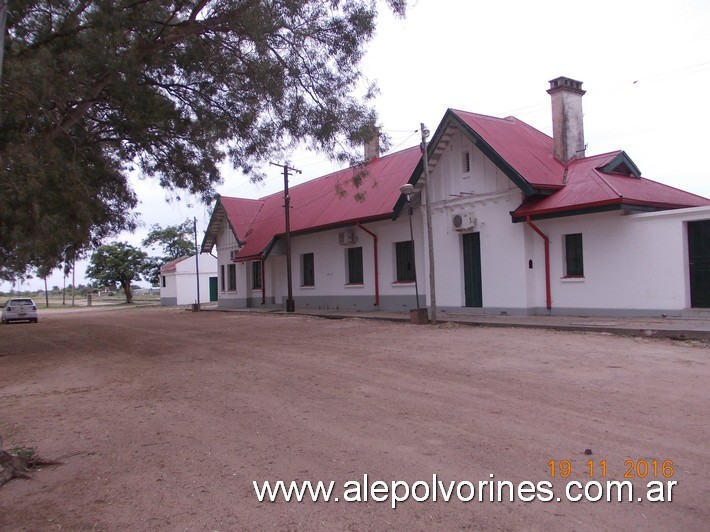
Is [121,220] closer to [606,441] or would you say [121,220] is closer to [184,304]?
[606,441]

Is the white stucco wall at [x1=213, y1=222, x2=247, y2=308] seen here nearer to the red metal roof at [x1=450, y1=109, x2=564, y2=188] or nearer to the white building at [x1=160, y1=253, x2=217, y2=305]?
the white building at [x1=160, y1=253, x2=217, y2=305]

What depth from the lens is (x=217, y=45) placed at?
1266cm

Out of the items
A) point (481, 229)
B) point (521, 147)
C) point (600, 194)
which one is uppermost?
point (521, 147)

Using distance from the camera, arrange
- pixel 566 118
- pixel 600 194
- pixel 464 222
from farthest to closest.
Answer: pixel 464 222 < pixel 566 118 < pixel 600 194

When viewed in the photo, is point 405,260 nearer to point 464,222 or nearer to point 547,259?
point 464,222

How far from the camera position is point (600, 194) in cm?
1485

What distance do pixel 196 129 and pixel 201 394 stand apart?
29.6 ft

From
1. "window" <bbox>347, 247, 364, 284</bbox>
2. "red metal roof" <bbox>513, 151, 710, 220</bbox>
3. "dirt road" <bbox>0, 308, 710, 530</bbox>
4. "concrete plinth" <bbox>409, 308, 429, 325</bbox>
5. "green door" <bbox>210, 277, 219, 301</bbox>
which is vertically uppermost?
"red metal roof" <bbox>513, 151, 710, 220</bbox>

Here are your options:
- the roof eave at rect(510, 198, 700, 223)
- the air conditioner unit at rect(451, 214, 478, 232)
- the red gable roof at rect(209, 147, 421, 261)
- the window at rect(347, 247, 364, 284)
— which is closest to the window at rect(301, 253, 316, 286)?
the red gable roof at rect(209, 147, 421, 261)

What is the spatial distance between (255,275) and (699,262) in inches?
918

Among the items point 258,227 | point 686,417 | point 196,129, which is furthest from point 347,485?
point 258,227

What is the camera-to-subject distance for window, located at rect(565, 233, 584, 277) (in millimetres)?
16125

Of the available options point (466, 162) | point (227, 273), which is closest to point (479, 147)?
point (466, 162)

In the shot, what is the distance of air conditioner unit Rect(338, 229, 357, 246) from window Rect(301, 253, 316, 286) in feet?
12.1
